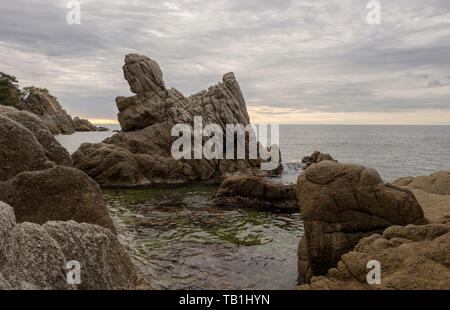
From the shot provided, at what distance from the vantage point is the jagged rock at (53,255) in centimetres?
468

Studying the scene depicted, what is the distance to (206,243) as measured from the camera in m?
16.2

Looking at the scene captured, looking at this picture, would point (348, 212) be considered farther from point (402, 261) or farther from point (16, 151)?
point (16, 151)

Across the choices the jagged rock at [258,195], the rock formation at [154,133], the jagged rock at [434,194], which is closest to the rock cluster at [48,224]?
the jagged rock at [434,194]

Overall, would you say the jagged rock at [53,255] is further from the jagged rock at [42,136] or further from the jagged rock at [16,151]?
the jagged rock at [42,136]

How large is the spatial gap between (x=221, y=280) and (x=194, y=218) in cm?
907

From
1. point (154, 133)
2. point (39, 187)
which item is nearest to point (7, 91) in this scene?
point (154, 133)

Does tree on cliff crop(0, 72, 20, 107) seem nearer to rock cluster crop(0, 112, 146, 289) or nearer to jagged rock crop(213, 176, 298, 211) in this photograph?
jagged rock crop(213, 176, 298, 211)

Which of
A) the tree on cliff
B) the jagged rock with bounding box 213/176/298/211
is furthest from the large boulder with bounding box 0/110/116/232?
the tree on cliff

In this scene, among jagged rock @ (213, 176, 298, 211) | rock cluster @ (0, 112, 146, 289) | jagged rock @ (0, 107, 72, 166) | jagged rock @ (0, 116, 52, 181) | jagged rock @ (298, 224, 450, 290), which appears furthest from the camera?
jagged rock @ (213, 176, 298, 211)

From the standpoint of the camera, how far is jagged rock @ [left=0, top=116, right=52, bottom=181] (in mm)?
10008

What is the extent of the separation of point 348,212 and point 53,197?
936 centimetres

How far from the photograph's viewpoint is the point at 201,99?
51031mm

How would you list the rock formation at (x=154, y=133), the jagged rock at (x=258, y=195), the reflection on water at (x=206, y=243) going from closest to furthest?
the reflection on water at (x=206, y=243) < the jagged rock at (x=258, y=195) < the rock formation at (x=154, y=133)

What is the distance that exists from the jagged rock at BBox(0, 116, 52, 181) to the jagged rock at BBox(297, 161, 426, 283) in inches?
377
